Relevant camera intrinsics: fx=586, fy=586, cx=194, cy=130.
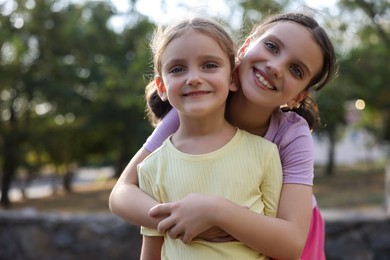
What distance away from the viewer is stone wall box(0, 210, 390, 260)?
475 cm

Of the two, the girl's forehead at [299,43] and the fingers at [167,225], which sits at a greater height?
the girl's forehead at [299,43]

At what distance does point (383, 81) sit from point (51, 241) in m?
9.26

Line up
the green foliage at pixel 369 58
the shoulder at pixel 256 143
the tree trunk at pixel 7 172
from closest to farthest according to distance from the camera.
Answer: the shoulder at pixel 256 143, the green foliage at pixel 369 58, the tree trunk at pixel 7 172

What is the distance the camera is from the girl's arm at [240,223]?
1250mm

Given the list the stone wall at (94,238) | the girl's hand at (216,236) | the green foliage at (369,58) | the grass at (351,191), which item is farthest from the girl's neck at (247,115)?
the green foliage at (369,58)

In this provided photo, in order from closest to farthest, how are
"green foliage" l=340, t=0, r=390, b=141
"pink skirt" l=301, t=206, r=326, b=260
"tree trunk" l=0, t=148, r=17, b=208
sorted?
"pink skirt" l=301, t=206, r=326, b=260, "green foliage" l=340, t=0, r=390, b=141, "tree trunk" l=0, t=148, r=17, b=208

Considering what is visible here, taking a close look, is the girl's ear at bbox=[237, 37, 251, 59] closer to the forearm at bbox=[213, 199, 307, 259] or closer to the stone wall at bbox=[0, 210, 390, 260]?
the forearm at bbox=[213, 199, 307, 259]

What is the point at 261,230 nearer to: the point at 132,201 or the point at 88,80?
the point at 132,201

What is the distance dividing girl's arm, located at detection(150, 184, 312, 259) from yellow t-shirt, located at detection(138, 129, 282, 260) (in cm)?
4

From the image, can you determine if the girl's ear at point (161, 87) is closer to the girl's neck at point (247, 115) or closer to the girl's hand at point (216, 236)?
the girl's neck at point (247, 115)

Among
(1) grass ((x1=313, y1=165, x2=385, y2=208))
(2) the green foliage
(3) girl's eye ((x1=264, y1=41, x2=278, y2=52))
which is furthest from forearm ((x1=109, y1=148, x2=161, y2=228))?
(2) the green foliage

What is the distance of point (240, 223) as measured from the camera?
126 centimetres

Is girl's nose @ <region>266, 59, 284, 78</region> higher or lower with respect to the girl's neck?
higher

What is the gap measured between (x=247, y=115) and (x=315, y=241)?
427 mm
